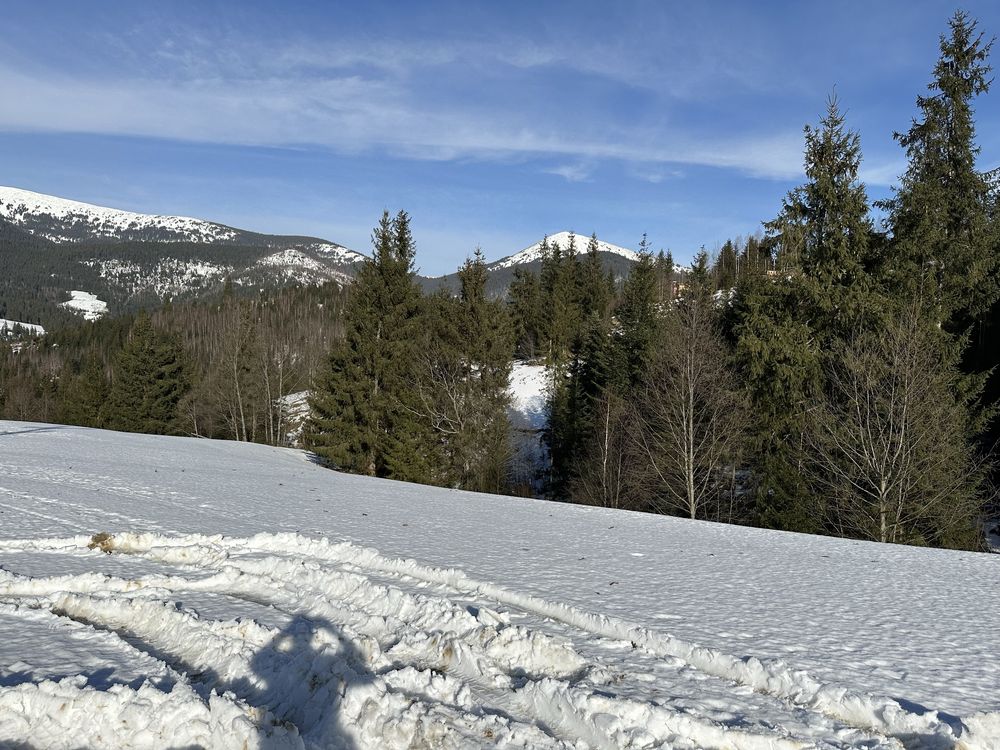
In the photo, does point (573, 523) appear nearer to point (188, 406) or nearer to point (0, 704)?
point (0, 704)

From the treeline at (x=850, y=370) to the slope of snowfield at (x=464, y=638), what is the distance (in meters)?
7.97

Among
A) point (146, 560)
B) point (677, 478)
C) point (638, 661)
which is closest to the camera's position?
point (638, 661)

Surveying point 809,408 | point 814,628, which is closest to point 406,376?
point 809,408

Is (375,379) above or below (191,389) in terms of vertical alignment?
above

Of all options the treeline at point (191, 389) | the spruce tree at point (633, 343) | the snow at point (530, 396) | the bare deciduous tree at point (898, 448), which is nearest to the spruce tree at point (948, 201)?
the bare deciduous tree at point (898, 448)

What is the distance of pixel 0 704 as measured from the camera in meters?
3.27

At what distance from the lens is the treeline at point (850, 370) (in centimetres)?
1534

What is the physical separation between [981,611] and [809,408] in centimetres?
1298

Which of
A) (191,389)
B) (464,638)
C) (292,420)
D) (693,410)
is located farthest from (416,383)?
→ (191,389)

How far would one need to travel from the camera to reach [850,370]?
53.8 ft

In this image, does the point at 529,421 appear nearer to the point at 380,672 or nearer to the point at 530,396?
the point at 530,396

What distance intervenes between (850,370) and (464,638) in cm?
1552

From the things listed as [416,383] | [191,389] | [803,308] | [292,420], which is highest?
[803,308]

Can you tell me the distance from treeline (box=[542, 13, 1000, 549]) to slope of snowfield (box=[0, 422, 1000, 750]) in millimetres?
7974
